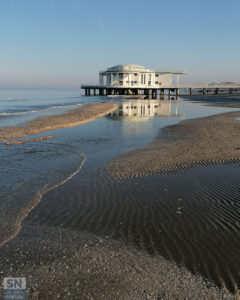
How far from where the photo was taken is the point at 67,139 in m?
16.3

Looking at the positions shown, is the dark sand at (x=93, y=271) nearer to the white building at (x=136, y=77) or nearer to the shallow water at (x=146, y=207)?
the shallow water at (x=146, y=207)

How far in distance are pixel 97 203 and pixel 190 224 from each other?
263cm

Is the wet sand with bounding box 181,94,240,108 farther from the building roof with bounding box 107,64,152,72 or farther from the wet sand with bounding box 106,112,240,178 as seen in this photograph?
the wet sand with bounding box 106,112,240,178

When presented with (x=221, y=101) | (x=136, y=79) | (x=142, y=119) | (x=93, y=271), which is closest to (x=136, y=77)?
(x=136, y=79)

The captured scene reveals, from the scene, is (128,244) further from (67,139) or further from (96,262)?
(67,139)

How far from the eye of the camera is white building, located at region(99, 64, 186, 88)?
86500mm

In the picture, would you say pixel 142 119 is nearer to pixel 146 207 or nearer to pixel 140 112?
pixel 140 112

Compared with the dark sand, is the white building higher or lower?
higher

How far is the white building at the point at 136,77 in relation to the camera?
8650 centimetres

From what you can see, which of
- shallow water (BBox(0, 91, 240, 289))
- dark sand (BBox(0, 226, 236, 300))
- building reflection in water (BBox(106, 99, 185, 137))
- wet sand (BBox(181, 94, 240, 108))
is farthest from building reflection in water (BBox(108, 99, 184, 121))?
dark sand (BBox(0, 226, 236, 300))

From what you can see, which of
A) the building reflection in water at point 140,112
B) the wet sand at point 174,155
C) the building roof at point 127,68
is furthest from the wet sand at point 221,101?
the wet sand at point 174,155

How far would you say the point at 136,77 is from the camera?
88.0 meters

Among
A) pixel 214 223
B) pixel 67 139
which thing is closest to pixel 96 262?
pixel 214 223

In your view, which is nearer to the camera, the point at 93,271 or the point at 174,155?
the point at 93,271
